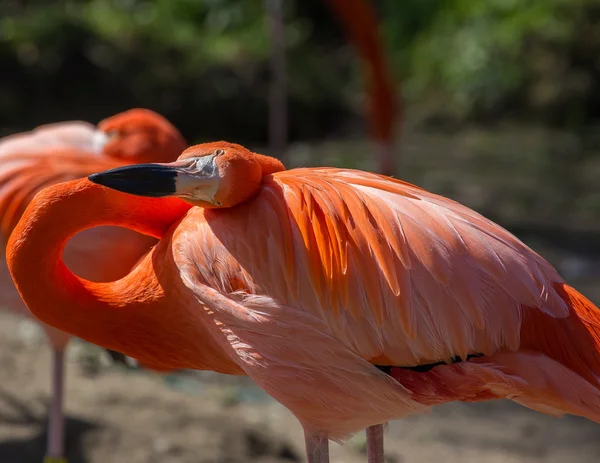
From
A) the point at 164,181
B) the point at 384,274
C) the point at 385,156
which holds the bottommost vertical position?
the point at 385,156

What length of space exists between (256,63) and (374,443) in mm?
7285

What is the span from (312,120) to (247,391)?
17.0ft

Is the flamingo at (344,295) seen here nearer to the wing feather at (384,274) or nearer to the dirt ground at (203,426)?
the wing feather at (384,274)

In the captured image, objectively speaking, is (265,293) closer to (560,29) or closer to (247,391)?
(247,391)

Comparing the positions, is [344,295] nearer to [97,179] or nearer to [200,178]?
[200,178]

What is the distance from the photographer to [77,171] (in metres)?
2.92

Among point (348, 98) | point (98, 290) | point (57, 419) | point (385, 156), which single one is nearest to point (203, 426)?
point (57, 419)

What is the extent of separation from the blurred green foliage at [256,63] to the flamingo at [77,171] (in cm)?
506

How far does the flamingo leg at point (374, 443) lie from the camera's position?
2.35 meters

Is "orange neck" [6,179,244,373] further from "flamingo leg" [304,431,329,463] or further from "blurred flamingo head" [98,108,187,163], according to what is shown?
"blurred flamingo head" [98,108,187,163]

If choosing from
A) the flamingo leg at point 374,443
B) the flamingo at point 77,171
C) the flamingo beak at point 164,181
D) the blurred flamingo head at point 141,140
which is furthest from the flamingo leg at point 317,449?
the blurred flamingo head at point 141,140

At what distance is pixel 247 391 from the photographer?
425 cm

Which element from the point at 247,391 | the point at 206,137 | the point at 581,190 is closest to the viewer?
the point at 247,391

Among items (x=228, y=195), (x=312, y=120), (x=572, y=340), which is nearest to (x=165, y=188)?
(x=228, y=195)
